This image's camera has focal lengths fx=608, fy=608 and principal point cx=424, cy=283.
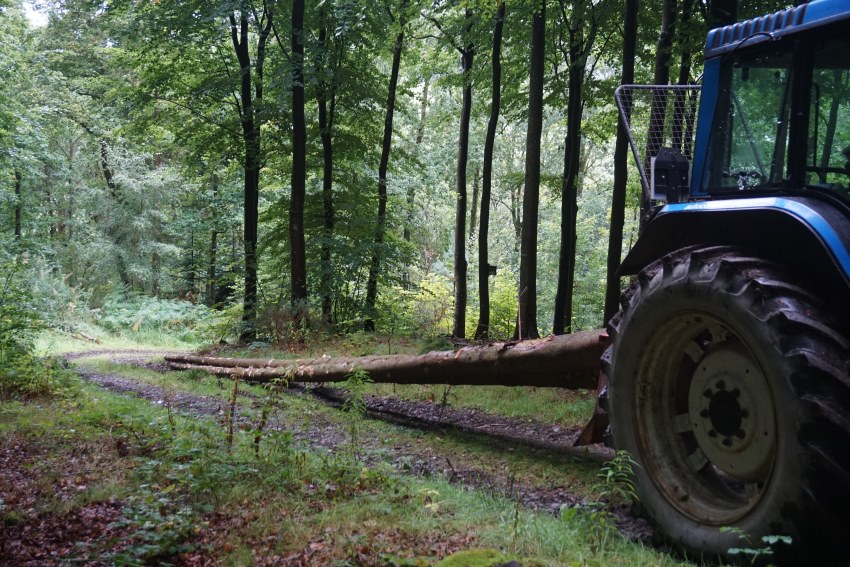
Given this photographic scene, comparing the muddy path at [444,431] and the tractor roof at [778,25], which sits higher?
the tractor roof at [778,25]

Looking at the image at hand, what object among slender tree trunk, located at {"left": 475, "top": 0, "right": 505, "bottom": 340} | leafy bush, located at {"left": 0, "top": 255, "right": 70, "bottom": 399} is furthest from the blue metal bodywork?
slender tree trunk, located at {"left": 475, "top": 0, "right": 505, "bottom": 340}

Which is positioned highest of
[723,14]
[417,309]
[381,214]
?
[723,14]

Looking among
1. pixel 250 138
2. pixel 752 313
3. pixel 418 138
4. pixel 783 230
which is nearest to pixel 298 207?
pixel 250 138

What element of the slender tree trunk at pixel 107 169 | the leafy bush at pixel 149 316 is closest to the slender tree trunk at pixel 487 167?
the leafy bush at pixel 149 316

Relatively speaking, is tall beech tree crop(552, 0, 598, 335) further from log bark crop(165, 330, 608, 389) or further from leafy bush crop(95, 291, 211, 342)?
leafy bush crop(95, 291, 211, 342)

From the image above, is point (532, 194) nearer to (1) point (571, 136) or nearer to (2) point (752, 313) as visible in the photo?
(1) point (571, 136)

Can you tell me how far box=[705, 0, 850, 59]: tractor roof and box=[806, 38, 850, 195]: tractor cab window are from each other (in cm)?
14

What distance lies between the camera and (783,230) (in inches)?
131

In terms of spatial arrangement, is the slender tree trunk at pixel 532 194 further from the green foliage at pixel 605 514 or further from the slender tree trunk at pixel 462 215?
the green foliage at pixel 605 514

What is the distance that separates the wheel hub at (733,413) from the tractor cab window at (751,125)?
45.8 inches

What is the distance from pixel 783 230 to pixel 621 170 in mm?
8141

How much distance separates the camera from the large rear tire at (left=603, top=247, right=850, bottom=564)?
263 centimetres

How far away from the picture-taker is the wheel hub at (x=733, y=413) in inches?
123

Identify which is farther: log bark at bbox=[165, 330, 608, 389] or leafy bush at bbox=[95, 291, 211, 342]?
leafy bush at bbox=[95, 291, 211, 342]
